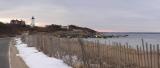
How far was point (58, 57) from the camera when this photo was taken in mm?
20125

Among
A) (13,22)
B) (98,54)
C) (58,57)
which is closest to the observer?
(98,54)

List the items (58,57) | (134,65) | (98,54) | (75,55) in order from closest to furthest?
(134,65) → (98,54) → (75,55) → (58,57)

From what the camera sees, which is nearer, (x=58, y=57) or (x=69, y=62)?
(x=69, y=62)

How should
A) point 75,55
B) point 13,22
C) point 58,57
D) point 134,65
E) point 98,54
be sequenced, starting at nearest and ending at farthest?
1. point 134,65
2. point 98,54
3. point 75,55
4. point 58,57
5. point 13,22

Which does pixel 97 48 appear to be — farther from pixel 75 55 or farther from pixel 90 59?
pixel 75 55

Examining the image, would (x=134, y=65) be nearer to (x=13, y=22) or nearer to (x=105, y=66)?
(x=105, y=66)

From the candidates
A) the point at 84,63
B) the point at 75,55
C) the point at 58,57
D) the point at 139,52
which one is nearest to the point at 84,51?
the point at 84,63

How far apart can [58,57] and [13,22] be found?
6704 inches

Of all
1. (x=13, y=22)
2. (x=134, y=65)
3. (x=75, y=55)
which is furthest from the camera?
(x=13, y=22)

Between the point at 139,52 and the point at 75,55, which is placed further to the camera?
the point at 75,55

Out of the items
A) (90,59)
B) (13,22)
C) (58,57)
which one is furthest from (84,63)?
(13,22)

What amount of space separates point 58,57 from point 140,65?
8341 millimetres

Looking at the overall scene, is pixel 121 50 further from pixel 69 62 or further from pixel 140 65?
pixel 69 62

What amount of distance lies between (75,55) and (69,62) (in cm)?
84
